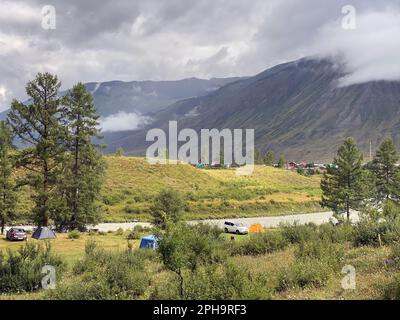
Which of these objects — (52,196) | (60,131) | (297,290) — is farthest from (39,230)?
(297,290)

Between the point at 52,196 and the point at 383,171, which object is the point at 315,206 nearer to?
the point at 383,171

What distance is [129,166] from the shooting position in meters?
93.1

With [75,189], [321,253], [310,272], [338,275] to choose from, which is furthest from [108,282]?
[75,189]

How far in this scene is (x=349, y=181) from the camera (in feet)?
185

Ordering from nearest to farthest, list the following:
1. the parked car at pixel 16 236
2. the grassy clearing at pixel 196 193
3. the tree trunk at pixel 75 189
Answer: the parked car at pixel 16 236
the tree trunk at pixel 75 189
the grassy clearing at pixel 196 193

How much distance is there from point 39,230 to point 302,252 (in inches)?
1106

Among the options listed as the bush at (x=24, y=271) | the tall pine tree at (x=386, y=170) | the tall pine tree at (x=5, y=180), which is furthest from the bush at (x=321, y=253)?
the tall pine tree at (x=386, y=170)

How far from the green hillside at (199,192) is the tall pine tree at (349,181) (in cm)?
1777

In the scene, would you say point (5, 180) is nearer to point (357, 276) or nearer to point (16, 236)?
point (16, 236)

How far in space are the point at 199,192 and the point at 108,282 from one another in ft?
226

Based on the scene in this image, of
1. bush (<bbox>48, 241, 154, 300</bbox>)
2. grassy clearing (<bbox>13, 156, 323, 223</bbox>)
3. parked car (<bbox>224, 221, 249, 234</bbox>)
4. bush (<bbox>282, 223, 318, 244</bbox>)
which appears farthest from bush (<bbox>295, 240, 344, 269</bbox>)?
Answer: grassy clearing (<bbox>13, 156, 323, 223</bbox>)

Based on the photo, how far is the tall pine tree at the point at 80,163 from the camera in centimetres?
4172

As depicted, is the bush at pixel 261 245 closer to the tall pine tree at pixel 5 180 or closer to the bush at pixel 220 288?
the bush at pixel 220 288
